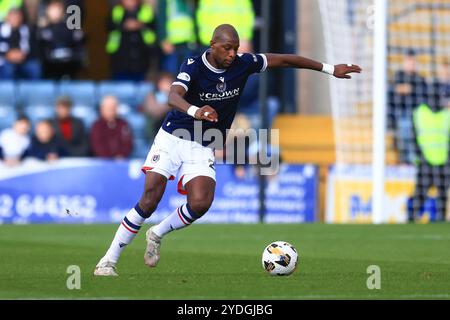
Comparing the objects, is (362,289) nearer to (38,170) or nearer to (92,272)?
(92,272)

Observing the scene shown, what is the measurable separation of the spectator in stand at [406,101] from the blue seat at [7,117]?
22.1 feet

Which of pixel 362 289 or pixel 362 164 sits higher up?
pixel 362 164

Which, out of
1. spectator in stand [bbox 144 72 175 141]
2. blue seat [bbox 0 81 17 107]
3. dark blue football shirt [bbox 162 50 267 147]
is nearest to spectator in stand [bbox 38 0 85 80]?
blue seat [bbox 0 81 17 107]

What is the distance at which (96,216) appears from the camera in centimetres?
1988

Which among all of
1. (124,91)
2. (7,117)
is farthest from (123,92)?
(7,117)

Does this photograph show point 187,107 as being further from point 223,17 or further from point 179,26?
point 179,26

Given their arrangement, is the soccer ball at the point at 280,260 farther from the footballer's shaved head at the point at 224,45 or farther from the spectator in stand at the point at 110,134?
the spectator in stand at the point at 110,134

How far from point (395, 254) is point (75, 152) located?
927 centimetres

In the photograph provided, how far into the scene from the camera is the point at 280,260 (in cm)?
1024

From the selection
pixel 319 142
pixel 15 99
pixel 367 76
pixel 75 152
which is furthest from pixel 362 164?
pixel 15 99

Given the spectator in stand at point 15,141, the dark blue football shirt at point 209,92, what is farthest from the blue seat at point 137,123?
the dark blue football shirt at point 209,92

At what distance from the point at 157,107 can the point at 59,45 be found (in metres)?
2.21

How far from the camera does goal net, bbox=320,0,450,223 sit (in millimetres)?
20203
